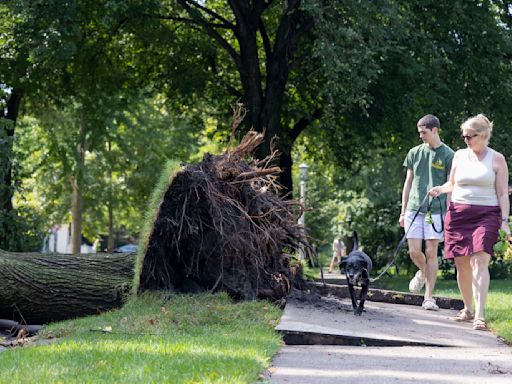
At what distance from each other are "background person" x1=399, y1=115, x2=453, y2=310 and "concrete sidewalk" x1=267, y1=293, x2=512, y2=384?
0.51m

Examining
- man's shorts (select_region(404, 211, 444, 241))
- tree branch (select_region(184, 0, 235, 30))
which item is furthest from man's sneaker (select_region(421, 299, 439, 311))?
tree branch (select_region(184, 0, 235, 30))

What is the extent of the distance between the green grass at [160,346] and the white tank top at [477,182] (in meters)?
2.23

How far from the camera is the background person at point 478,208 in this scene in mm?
8399

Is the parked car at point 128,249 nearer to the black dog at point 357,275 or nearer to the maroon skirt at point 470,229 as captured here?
Answer: the black dog at point 357,275

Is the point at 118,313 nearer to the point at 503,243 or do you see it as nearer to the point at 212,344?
the point at 212,344

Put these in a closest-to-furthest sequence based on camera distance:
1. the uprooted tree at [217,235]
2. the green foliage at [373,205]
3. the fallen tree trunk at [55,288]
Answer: the uprooted tree at [217,235] < the fallen tree trunk at [55,288] < the green foliage at [373,205]

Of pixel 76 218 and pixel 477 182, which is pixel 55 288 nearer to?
pixel 477 182

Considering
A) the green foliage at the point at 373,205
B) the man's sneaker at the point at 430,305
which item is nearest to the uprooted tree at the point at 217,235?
the man's sneaker at the point at 430,305

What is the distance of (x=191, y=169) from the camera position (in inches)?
369

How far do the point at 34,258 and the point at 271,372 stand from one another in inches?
200

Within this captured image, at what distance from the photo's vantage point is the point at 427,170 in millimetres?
10125

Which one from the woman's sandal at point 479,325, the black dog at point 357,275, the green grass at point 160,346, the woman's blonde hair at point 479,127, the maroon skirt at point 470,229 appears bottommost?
the green grass at point 160,346

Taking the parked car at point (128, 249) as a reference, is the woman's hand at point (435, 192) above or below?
above

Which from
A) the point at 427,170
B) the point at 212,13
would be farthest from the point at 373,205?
the point at 427,170
